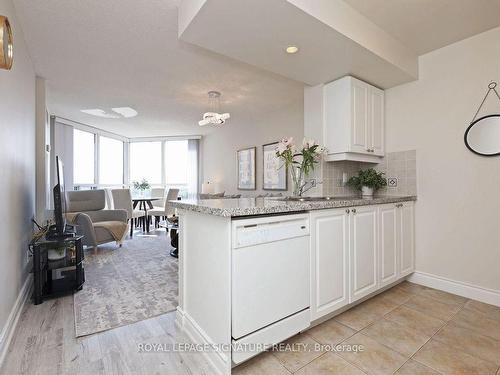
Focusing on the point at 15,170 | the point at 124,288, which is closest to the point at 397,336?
the point at 124,288

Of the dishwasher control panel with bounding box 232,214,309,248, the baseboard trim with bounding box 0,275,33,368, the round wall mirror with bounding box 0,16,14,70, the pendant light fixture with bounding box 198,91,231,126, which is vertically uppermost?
the pendant light fixture with bounding box 198,91,231,126

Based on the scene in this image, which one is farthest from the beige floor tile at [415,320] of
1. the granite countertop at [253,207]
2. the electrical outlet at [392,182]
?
the electrical outlet at [392,182]

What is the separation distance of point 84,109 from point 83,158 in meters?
1.72

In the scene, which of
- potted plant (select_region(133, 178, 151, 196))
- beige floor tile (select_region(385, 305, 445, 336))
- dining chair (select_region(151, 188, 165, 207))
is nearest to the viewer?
beige floor tile (select_region(385, 305, 445, 336))

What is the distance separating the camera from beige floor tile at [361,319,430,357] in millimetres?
1589

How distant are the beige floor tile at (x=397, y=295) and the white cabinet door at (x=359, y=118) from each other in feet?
4.63

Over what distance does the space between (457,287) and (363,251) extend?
3.74 ft

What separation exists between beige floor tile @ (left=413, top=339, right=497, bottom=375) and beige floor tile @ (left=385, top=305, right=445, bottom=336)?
0.18 metres

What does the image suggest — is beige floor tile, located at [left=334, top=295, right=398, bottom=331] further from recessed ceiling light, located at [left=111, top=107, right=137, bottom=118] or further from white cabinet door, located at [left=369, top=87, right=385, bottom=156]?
recessed ceiling light, located at [left=111, top=107, right=137, bottom=118]

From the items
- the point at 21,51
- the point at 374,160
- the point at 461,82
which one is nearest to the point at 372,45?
the point at 461,82

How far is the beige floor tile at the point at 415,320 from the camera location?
1799mm

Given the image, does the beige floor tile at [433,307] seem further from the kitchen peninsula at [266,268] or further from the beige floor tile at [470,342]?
the kitchen peninsula at [266,268]

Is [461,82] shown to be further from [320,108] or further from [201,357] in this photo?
[201,357]

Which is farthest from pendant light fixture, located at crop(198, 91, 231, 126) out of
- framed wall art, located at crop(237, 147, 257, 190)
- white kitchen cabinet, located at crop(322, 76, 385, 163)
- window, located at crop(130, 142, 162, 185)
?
window, located at crop(130, 142, 162, 185)
